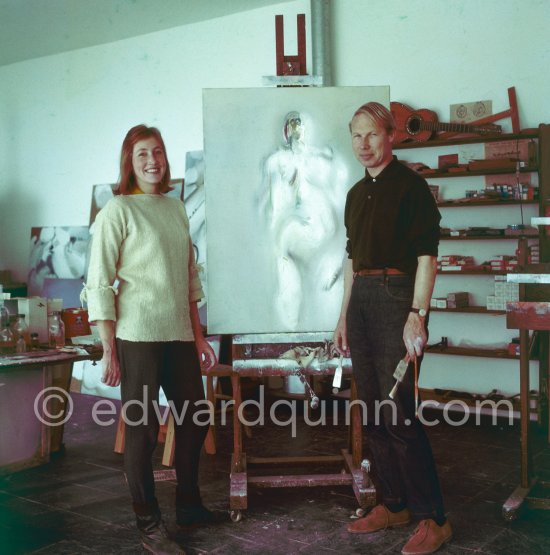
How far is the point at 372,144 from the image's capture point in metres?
2.53

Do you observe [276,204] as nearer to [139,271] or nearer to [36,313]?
[139,271]

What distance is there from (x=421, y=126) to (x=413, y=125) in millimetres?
126

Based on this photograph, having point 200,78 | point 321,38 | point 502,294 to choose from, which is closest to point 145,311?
point 502,294

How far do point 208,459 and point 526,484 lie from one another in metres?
1.68

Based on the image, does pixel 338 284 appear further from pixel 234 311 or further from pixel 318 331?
pixel 234 311

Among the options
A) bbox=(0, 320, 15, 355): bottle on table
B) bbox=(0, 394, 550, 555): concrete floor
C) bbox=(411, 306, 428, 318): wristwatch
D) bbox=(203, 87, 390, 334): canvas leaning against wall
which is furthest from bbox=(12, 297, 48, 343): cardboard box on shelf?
bbox=(411, 306, 428, 318): wristwatch

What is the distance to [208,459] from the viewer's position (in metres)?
3.81

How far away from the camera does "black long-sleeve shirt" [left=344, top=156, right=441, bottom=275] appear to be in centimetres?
244

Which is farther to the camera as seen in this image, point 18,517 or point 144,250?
point 18,517

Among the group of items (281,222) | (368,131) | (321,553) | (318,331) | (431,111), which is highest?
(431,111)

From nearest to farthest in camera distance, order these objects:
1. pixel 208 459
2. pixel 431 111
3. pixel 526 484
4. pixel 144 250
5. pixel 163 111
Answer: pixel 144 250, pixel 526 484, pixel 208 459, pixel 431 111, pixel 163 111

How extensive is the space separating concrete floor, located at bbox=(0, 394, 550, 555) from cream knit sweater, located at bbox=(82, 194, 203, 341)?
0.87 metres

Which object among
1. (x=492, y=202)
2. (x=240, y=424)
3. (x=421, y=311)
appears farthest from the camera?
(x=492, y=202)

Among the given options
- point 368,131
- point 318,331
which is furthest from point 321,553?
point 368,131
